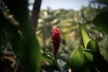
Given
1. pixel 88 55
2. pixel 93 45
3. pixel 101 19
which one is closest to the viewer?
pixel 101 19

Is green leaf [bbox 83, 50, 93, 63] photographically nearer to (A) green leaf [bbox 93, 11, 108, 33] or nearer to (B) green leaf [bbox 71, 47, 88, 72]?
(B) green leaf [bbox 71, 47, 88, 72]

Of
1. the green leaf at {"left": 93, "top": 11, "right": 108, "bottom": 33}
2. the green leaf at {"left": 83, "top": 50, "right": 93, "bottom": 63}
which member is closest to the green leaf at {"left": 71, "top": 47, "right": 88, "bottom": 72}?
the green leaf at {"left": 83, "top": 50, "right": 93, "bottom": 63}

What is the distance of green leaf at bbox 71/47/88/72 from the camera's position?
1.13m

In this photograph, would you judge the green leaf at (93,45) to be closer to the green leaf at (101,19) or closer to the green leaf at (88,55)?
the green leaf at (88,55)

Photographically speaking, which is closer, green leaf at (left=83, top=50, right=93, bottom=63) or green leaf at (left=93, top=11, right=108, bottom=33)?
green leaf at (left=93, top=11, right=108, bottom=33)

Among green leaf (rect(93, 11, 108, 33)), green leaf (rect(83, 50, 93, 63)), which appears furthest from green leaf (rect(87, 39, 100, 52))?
green leaf (rect(93, 11, 108, 33))

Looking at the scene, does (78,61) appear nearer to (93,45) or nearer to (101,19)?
(93,45)

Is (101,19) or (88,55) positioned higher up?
(101,19)

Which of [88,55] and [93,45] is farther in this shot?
[93,45]

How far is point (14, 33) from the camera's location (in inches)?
32.6

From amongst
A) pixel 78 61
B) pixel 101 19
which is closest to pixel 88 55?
pixel 78 61

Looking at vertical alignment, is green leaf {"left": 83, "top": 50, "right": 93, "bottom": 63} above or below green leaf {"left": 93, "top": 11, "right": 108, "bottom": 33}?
Answer: below

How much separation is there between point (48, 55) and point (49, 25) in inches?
1525

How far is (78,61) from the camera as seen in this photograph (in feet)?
3.71
